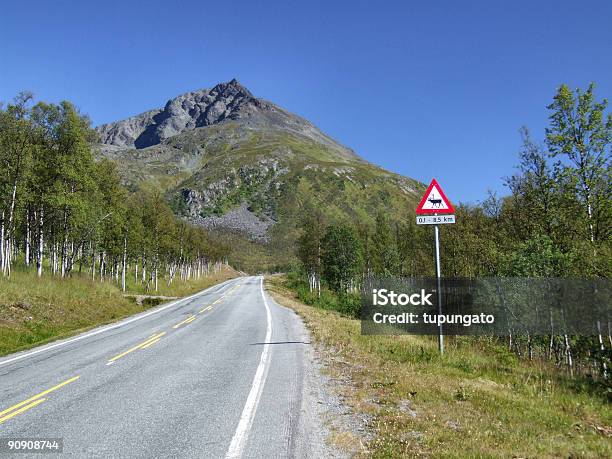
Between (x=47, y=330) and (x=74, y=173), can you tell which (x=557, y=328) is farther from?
(x=74, y=173)

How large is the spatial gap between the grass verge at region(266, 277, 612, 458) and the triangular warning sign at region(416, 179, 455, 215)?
4.08m

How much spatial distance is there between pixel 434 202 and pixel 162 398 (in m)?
8.27

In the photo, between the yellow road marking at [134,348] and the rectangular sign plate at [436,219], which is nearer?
the rectangular sign plate at [436,219]

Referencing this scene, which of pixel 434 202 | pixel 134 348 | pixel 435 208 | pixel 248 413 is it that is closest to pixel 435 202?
pixel 434 202

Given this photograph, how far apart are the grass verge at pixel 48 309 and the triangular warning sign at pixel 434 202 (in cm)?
1434

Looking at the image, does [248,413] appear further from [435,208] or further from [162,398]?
[435,208]

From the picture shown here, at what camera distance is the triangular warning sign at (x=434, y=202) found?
10.8 m

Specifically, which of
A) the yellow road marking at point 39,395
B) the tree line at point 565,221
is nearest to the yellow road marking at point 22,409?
the yellow road marking at point 39,395

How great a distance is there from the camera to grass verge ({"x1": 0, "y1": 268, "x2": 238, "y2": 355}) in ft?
52.6

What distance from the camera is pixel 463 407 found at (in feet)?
22.6

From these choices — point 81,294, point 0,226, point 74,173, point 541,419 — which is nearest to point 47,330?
point 81,294

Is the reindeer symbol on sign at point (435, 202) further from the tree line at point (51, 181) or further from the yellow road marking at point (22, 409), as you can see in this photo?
the tree line at point (51, 181)

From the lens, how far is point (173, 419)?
6.26m

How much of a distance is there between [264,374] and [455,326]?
802 inches
